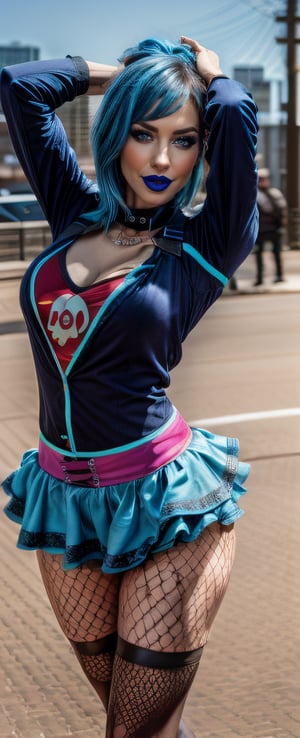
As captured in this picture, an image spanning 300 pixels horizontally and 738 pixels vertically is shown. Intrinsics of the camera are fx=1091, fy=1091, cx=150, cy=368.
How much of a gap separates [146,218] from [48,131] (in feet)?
1.02

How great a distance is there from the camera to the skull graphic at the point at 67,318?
7.06ft

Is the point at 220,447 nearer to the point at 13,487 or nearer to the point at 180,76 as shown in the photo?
the point at 13,487

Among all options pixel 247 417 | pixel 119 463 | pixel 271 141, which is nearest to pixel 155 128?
pixel 119 463

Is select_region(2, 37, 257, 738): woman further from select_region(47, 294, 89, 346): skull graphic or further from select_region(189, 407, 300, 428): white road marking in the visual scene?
select_region(189, 407, 300, 428): white road marking

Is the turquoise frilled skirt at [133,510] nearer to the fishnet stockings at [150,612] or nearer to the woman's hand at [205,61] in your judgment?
the fishnet stockings at [150,612]

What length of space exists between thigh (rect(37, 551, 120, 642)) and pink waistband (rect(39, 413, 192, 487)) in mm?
198

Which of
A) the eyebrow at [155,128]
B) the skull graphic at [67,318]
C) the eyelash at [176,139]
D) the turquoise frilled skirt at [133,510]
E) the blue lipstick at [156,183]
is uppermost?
the eyebrow at [155,128]

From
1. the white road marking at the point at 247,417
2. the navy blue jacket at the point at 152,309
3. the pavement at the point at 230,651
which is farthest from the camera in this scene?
the white road marking at the point at 247,417

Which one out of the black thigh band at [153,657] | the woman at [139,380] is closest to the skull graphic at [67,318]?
the woman at [139,380]

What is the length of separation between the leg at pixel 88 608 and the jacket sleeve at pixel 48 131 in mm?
759

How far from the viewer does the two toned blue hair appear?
220 cm

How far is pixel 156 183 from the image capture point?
227 centimetres

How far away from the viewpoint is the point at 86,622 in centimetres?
230

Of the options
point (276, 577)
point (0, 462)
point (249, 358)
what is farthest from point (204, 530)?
point (249, 358)
